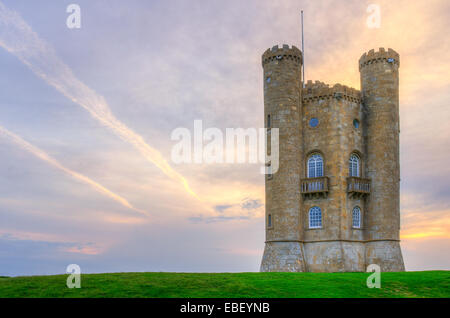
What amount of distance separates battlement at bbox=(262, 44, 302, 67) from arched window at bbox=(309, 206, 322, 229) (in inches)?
587

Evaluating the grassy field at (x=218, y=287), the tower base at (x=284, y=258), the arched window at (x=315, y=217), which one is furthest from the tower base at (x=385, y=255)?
the grassy field at (x=218, y=287)

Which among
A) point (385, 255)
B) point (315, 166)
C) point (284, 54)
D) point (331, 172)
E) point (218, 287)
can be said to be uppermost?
point (284, 54)

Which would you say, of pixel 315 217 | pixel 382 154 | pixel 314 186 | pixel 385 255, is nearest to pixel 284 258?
pixel 315 217

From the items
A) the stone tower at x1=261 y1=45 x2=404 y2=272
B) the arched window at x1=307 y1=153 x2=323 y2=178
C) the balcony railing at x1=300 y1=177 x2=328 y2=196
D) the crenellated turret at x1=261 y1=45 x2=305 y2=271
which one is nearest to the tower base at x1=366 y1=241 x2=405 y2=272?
the stone tower at x1=261 y1=45 x2=404 y2=272

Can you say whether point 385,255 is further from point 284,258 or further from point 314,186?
point 284,258

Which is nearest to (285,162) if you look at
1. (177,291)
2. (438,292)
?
(438,292)

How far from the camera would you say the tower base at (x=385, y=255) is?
46.6 meters

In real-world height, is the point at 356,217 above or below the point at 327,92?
below

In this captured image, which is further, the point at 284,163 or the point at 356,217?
the point at 356,217

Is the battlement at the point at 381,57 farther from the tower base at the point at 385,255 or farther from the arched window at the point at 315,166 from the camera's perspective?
the tower base at the point at 385,255

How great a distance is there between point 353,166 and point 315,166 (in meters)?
3.86

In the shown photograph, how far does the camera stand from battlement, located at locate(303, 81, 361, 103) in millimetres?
48647

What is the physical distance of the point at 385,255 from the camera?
46812 millimetres

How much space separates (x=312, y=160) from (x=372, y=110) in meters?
8.12
